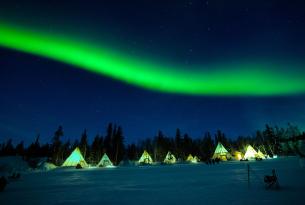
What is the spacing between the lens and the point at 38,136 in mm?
85000

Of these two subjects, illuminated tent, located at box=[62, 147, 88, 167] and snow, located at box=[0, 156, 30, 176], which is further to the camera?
illuminated tent, located at box=[62, 147, 88, 167]

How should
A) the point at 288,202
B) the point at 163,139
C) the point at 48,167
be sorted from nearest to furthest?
the point at 288,202
the point at 48,167
the point at 163,139

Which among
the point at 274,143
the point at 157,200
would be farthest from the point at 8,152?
the point at 274,143

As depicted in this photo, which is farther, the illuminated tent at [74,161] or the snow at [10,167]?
the illuminated tent at [74,161]

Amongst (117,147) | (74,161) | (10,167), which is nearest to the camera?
Result: (10,167)

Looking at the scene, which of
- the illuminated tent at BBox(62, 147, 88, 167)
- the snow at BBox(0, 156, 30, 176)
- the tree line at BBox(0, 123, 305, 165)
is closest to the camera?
the snow at BBox(0, 156, 30, 176)

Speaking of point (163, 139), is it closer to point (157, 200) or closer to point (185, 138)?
point (185, 138)

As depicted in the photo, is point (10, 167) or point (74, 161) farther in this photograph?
point (74, 161)

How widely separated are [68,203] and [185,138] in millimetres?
88599

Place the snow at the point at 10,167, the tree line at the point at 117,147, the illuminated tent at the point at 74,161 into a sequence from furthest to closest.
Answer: the tree line at the point at 117,147 < the illuminated tent at the point at 74,161 < the snow at the point at 10,167

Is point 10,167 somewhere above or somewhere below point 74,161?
below

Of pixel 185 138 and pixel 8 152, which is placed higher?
pixel 185 138

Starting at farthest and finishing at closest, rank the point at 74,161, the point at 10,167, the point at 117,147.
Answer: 1. the point at 117,147
2. the point at 74,161
3. the point at 10,167

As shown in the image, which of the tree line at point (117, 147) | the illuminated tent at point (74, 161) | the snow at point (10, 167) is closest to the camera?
the snow at point (10, 167)
